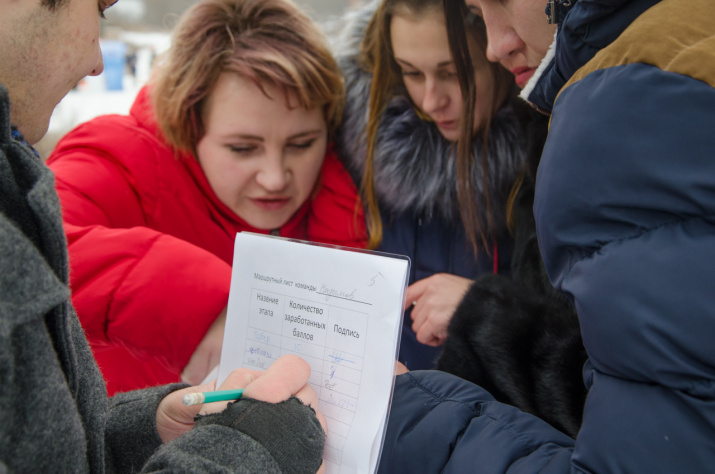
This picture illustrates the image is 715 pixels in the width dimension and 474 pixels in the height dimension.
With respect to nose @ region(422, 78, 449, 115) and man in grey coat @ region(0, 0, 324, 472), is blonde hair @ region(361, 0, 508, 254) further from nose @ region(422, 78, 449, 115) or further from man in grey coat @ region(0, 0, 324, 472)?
man in grey coat @ region(0, 0, 324, 472)

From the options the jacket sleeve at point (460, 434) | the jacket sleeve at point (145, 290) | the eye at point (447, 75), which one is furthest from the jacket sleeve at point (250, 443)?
the eye at point (447, 75)

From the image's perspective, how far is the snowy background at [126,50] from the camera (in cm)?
179

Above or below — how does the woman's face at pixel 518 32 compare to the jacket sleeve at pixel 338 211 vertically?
above

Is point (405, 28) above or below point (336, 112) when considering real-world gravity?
above

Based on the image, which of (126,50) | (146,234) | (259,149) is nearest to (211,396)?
(146,234)

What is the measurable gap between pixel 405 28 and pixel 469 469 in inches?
41.5

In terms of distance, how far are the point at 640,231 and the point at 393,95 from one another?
3.43 ft

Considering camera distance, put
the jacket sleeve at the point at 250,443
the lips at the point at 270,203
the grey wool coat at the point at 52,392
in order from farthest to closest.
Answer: the lips at the point at 270,203
the jacket sleeve at the point at 250,443
the grey wool coat at the point at 52,392

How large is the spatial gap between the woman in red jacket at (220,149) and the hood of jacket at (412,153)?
7 centimetres

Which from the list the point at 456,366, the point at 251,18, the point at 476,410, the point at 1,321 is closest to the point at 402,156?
the point at 251,18

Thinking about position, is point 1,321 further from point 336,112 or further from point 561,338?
point 336,112

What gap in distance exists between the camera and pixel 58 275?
541mm

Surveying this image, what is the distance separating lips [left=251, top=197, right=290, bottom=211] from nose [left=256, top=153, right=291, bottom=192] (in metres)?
0.07

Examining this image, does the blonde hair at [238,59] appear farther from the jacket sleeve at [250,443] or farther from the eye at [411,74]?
the jacket sleeve at [250,443]
